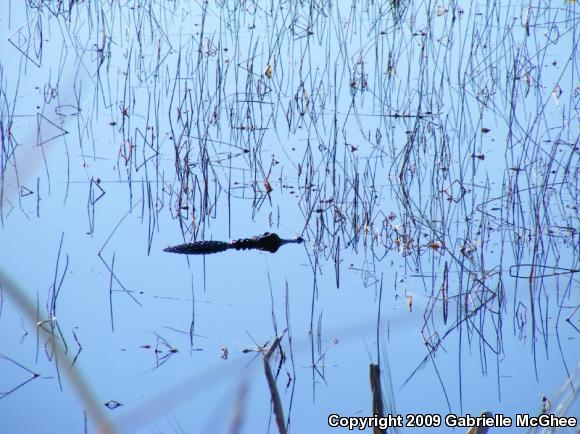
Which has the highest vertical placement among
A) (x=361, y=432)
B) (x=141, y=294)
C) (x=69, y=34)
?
(x=69, y=34)

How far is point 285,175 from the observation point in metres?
3.63

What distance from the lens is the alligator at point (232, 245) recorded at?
9.78 ft

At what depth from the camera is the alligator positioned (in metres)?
2.98

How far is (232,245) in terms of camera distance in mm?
3018

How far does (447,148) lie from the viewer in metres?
3.86

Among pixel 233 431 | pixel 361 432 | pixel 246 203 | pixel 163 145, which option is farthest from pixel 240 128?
pixel 233 431

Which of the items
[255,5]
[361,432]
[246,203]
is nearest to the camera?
[361,432]

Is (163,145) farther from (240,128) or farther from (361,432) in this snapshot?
(361,432)

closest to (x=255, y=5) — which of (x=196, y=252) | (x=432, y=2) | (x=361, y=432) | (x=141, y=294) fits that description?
(x=432, y=2)

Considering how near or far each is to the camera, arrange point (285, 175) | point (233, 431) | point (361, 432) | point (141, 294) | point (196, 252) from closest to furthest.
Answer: point (233, 431) → point (361, 432) → point (141, 294) → point (196, 252) → point (285, 175)

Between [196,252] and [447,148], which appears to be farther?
[447,148]

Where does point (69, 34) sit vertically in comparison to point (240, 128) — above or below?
above

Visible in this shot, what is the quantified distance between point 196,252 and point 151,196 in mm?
507

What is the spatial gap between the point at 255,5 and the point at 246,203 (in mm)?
1966
